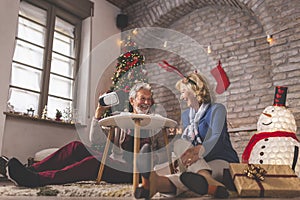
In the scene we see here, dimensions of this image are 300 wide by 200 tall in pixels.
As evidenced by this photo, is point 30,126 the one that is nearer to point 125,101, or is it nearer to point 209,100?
point 125,101

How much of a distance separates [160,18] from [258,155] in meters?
2.68

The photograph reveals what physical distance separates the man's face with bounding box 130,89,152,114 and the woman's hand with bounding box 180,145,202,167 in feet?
2.15

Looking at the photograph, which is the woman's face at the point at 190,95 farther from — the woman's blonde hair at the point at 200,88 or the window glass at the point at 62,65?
the window glass at the point at 62,65

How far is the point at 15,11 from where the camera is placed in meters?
3.56

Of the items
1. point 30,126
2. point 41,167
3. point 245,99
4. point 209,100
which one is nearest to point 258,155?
point 209,100

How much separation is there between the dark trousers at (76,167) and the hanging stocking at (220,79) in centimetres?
204

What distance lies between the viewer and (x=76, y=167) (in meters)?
1.85

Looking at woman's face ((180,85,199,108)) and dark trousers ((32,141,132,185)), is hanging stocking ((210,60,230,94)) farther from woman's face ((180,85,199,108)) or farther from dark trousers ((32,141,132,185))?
dark trousers ((32,141,132,185))

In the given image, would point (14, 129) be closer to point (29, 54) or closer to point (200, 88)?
point (29, 54)

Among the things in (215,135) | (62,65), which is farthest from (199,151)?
(62,65)

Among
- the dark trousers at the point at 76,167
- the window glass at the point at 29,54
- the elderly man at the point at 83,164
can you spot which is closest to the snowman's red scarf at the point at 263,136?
the elderly man at the point at 83,164

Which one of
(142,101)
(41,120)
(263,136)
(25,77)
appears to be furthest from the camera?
(25,77)

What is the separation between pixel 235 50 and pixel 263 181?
100 inches

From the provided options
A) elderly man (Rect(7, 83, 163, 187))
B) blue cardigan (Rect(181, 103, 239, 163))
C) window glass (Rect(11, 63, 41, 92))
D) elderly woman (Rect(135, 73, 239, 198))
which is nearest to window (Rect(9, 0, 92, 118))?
window glass (Rect(11, 63, 41, 92))
